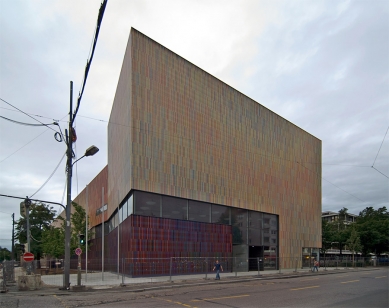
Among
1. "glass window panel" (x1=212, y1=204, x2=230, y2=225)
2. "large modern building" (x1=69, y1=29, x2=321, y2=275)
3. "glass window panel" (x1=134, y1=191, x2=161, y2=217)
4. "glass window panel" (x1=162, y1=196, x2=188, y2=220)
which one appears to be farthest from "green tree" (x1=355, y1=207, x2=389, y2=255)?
"glass window panel" (x1=134, y1=191, x2=161, y2=217)

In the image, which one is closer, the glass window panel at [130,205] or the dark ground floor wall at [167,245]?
the dark ground floor wall at [167,245]

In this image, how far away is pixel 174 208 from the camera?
33031 millimetres

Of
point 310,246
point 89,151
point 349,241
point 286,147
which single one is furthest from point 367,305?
point 349,241

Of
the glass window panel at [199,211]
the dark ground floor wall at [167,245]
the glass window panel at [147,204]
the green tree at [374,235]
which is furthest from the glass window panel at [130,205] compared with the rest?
the green tree at [374,235]

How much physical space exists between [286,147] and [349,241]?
29545 mm

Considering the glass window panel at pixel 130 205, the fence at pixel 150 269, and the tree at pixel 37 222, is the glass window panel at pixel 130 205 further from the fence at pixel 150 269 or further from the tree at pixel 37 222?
the tree at pixel 37 222

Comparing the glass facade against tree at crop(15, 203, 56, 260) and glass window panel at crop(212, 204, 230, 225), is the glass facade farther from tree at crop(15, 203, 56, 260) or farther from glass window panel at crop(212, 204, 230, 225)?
tree at crop(15, 203, 56, 260)

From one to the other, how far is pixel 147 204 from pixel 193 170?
6.24 metres

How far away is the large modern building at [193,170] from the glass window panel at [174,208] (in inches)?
3.4

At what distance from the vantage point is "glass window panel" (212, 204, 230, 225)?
37.1m

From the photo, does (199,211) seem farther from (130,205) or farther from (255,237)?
(255,237)

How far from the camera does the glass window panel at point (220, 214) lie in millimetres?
37062

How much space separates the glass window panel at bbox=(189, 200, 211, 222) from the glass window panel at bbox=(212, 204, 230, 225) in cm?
81

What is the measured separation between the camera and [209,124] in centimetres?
3759
